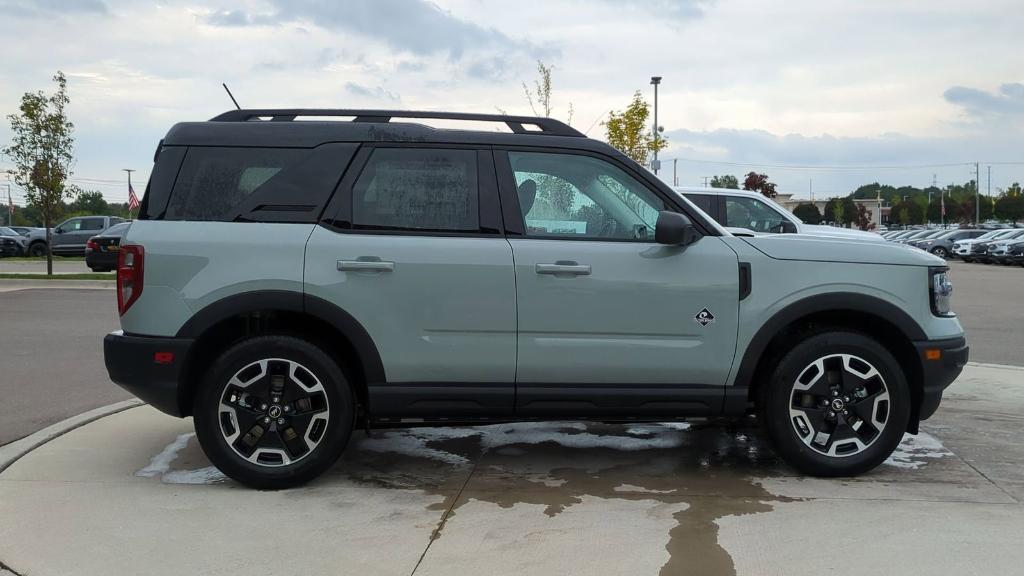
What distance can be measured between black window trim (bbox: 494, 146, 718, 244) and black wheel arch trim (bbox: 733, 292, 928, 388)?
0.58m

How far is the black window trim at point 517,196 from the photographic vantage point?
17.2 ft

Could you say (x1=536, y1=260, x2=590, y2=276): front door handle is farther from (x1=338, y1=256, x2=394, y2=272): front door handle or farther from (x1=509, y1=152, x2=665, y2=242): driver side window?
(x1=338, y1=256, x2=394, y2=272): front door handle

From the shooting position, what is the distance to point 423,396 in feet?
17.0

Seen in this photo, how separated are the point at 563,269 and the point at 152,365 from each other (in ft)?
7.27

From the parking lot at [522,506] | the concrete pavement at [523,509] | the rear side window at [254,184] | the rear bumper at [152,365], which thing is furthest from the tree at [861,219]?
the rear bumper at [152,365]

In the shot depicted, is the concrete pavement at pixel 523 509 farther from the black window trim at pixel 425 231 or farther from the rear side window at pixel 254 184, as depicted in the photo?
the rear side window at pixel 254 184

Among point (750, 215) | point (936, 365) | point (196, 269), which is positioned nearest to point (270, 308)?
point (196, 269)

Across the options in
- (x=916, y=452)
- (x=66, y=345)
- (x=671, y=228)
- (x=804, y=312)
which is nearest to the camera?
(x=671, y=228)

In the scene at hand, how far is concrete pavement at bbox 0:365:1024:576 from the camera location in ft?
13.5

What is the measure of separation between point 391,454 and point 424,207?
1.69 m

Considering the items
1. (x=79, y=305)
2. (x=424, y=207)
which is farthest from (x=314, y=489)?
(x=79, y=305)

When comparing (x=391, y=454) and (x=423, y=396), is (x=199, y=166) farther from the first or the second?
(x=391, y=454)

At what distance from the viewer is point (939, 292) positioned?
212 inches

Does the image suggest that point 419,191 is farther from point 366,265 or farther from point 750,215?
point 750,215
